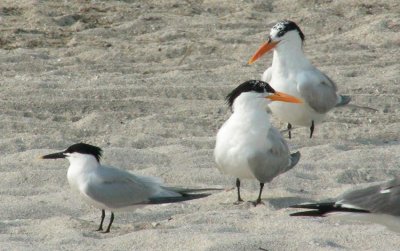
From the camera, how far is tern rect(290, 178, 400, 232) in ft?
16.4

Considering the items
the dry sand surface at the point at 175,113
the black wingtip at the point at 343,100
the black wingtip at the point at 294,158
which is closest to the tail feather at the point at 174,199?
the dry sand surface at the point at 175,113

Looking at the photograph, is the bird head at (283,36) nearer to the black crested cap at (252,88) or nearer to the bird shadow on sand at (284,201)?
the black crested cap at (252,88)

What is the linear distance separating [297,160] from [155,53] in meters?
3.40

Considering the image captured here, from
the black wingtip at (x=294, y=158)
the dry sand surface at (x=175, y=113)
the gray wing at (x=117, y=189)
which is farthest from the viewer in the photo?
the black wingtip at (x=294, y=158)

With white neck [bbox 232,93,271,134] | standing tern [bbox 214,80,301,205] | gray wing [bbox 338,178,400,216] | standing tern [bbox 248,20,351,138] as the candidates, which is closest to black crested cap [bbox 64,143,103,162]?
standing tern [bbox 214,80,301,205]

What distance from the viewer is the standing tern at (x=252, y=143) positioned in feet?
20.4

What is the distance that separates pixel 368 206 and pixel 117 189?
136 cm

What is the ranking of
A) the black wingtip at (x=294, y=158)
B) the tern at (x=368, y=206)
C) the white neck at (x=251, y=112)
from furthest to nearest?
the black wingtip at (x=294, y=158), the white neck at (x=251, y=112), the tern at (x=368, y=206)

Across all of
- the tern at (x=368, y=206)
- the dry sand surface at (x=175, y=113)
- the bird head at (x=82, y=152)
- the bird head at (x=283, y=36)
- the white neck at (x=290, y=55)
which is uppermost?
the bird head at (x=283, y=36)

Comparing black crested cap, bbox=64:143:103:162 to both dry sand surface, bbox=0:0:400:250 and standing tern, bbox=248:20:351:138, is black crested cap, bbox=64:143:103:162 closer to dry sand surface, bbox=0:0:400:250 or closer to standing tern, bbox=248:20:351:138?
dry sand surface, bbox=0:0:400:250

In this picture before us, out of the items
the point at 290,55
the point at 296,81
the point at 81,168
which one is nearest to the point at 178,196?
the point at 81,168

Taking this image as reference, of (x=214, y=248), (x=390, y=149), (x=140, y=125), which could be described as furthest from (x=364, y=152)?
(x=214, y=248)

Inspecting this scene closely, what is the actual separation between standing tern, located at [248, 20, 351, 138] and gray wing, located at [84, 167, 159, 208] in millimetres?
2107

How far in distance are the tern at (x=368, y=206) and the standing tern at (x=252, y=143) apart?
1.11m
